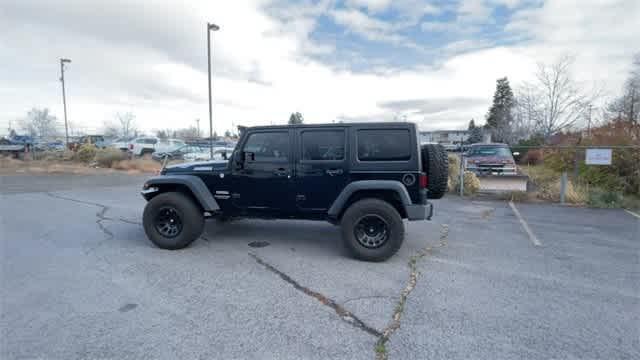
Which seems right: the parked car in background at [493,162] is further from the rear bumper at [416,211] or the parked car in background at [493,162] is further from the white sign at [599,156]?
the rear bumper at [416,211]

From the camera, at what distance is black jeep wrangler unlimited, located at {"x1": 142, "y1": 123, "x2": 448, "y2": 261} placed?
165 inches

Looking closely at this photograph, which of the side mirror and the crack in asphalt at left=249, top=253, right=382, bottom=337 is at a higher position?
the side mirror

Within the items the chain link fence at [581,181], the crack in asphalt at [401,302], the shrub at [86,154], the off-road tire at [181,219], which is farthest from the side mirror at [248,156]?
the shrub at [86,154]

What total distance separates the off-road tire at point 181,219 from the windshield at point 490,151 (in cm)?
1128

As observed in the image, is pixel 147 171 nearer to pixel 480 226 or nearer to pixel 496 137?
pixel 480 226

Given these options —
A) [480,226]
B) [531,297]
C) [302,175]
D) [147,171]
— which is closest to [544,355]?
[531,297]

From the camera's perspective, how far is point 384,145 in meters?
4.26

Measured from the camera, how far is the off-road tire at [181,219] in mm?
4594

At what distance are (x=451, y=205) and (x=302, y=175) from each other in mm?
5504

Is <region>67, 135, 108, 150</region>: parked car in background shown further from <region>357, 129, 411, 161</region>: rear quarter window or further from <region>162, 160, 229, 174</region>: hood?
<region>357, 129, 411, 161</region>: rear quarter window

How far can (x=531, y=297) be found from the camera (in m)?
3.27

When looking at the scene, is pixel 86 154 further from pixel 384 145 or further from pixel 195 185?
pixel 384 145

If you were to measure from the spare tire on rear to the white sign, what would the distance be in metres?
6.71

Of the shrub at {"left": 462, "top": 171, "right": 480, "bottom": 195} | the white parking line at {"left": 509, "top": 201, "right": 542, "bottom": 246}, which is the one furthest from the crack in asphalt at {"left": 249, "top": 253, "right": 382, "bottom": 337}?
the shrub at {"left": 462, "top": 171, "right": 480, "bottom": 195}
